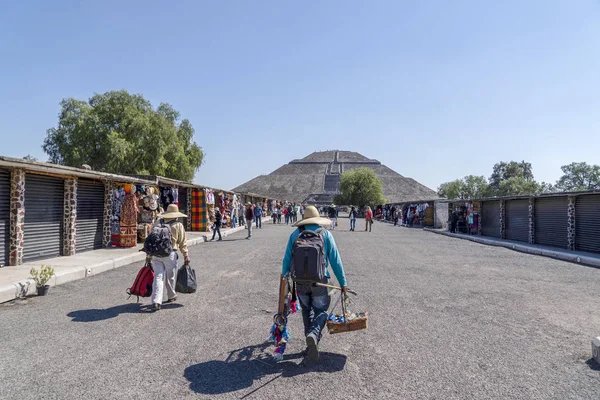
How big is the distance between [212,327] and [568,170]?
99.6 m

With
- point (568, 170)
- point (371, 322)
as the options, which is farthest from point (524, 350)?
point (568, 170)

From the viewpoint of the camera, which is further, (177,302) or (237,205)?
(237,205)

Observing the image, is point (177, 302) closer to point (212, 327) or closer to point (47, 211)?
point (212, 327)

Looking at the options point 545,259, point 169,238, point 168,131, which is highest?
point 168,131

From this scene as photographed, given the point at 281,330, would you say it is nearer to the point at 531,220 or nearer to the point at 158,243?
the point at 158,243

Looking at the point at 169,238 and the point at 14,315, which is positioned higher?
the point at 169,238

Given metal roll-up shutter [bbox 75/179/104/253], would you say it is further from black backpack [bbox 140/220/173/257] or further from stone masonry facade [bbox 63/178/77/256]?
black backpack [bbox 140/220/173/257]

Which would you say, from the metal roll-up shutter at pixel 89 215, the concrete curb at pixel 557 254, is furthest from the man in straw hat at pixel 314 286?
the concrete curb at pixel 557 254

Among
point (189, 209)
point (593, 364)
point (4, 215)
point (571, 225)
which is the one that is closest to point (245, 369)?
point (593, 364)

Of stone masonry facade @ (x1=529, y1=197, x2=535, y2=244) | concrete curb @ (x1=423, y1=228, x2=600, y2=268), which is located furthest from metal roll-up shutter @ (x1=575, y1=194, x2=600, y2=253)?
stone masonry facade @ (x1=529, y1=197, x2=535, y2=244)

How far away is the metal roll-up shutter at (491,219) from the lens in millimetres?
25625

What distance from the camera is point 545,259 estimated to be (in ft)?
49.3

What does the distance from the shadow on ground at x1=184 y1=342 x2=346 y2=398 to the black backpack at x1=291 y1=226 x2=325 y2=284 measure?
919 mm

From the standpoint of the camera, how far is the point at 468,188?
330 feet
